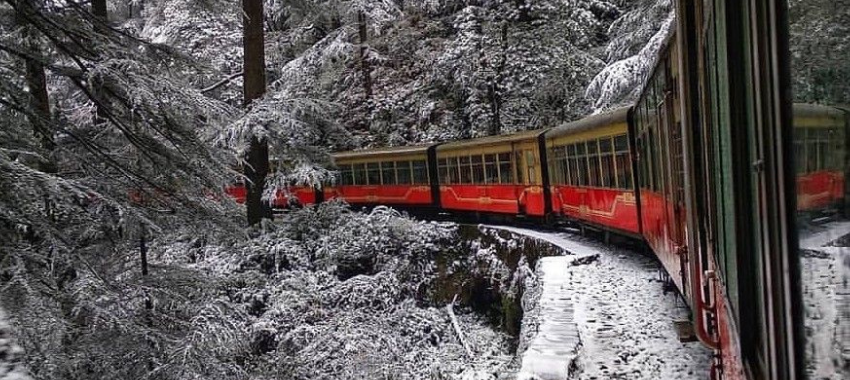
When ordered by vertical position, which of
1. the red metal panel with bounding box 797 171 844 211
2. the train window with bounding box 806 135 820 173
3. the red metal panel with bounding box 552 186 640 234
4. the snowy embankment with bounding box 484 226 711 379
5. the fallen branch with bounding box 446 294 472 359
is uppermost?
the train window with bounding box 806 135 820 173

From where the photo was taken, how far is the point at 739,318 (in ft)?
5.23

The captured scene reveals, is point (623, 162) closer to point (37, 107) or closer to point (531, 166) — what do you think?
point (531, 166)

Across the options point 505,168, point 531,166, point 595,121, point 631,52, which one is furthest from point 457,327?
point 631,52

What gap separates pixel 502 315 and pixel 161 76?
789 cm

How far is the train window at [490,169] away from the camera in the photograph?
16.1 metres

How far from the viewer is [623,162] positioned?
10.0 metres

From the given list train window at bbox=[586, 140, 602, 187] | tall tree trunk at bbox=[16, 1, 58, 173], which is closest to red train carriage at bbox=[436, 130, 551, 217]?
train window at bbox=[586, 140, 602, 187]

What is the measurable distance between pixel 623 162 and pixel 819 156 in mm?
9567

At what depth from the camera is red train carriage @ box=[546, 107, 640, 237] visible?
9.98 meters

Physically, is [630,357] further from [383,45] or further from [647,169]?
[383,45]

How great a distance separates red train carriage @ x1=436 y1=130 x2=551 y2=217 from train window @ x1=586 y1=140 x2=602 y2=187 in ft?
10.9

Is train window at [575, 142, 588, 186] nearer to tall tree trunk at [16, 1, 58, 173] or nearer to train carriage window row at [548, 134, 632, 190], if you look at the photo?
train carriage window row at [548, 134, 632, 190]

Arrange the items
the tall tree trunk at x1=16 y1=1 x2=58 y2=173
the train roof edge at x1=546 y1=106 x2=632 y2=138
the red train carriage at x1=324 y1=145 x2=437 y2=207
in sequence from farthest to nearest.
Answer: the red train carriage at x1=324 y1=145 x2=437 y2=207 → the train roof edge at x1=546 y1=106 x2=632 y2=138 → the tall tree trunk at x1=16 y1=1 x2=58 y2=173

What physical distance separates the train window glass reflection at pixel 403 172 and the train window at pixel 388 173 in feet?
→ 0.45
